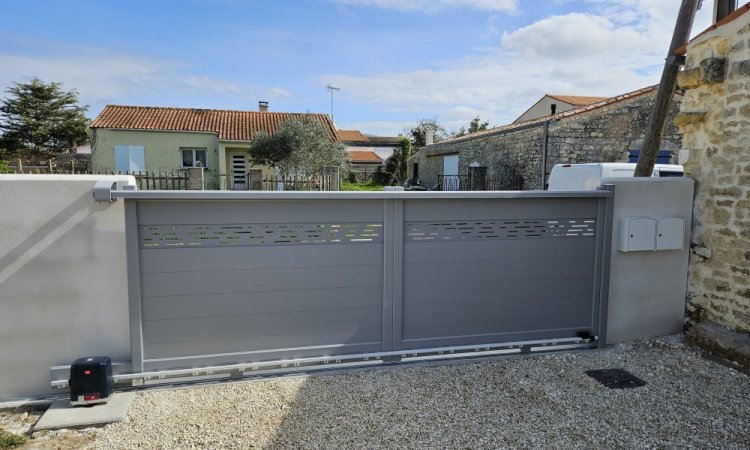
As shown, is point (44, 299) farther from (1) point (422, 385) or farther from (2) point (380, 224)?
(1) point (422, 385)

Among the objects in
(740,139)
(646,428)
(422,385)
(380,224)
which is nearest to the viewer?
(646,428)

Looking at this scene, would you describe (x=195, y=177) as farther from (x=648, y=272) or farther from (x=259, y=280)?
(x=648, y=272)

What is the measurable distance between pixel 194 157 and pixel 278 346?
80.7 ft

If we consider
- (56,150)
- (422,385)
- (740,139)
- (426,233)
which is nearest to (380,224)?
(426,233)

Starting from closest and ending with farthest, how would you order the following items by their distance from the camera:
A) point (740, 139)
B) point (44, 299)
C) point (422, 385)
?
point (44, 299) → point (422, 385) → point (740, 139)

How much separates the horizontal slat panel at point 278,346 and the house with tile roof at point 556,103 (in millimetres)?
26257

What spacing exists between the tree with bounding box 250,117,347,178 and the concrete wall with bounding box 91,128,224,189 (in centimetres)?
358

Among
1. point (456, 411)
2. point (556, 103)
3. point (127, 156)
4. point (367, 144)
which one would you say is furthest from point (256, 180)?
point (367, 144)

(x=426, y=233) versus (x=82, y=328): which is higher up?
(x=426, y=233)

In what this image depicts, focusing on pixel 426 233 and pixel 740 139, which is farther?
pixel 740 139

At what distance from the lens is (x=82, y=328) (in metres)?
A: 3.53

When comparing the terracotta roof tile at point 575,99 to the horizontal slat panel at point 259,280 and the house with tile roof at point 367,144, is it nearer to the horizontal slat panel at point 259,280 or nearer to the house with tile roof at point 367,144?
the house with tile roof at point 367,144

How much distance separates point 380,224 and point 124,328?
2177 millimetres

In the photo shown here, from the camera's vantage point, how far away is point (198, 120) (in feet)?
88.5
